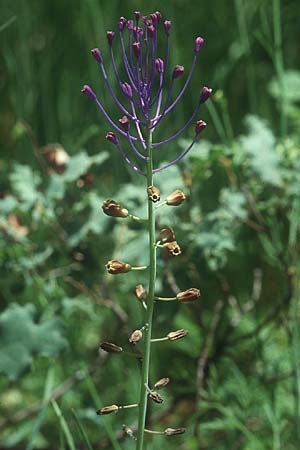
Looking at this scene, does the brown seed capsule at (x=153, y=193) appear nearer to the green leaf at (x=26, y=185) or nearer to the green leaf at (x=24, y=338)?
A: the green leaf at (x=24, y=338)

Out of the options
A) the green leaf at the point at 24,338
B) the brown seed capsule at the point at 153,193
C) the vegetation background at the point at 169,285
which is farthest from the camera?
the vegetation background at the point at 169,285

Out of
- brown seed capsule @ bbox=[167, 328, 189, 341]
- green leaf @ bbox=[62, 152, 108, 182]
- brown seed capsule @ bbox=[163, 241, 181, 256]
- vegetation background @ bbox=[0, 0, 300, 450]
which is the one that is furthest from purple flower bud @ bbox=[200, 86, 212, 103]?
green leaf @ bbox=[62, 152, 108, 182]

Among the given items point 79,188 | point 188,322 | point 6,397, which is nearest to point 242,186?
point 79,188

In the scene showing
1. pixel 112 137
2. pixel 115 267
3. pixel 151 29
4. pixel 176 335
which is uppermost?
pixel 151 29

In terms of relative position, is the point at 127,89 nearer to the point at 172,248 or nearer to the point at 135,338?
the point at 172,248

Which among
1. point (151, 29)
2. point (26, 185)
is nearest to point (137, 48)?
point (151, 29)

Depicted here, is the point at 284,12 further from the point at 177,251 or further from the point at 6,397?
the point at 177,251

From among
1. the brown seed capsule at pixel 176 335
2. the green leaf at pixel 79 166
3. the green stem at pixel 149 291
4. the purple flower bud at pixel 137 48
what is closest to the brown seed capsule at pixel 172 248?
Answer: the green stem at pixel 149 291

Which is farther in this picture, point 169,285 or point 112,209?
point 169,285
